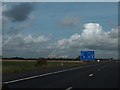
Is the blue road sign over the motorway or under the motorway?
over

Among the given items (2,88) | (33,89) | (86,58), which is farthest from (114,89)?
Answer: (86,58)

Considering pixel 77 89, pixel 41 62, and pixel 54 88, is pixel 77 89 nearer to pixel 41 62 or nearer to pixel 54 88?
pixel 54 88

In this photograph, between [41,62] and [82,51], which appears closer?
[41,62]

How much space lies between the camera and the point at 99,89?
15820 millimetres

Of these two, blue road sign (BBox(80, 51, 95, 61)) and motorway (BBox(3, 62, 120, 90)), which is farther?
blue road sign (BBox(80, 51, 95, 61))

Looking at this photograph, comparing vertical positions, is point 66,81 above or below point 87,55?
below

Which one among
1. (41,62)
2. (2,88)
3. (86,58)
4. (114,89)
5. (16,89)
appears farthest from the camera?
(86,58)

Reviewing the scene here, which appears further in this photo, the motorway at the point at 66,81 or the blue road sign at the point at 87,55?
the blue road sign at the point at 87,55

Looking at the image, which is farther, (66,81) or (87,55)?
(87,55)

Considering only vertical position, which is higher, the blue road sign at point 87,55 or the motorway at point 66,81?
the blue road sign at point 87,55

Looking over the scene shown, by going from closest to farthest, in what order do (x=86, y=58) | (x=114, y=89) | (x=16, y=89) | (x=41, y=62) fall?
(x=16, y=89) < (x=114, y=89) < (x=41, y=62) < (x=86, y=58)

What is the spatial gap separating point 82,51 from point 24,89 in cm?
5944

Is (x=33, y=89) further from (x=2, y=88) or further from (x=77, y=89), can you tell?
(x=2, y=88)

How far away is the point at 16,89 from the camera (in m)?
15.1
